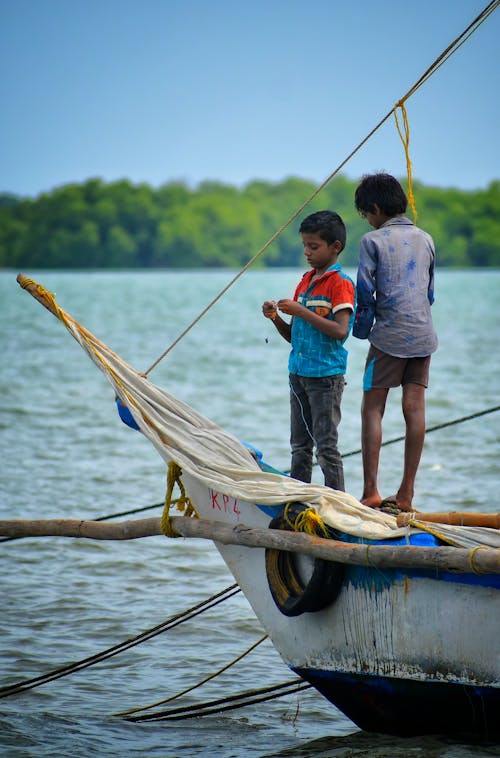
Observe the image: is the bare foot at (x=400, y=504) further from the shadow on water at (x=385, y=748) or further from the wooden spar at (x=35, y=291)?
the wooden spar at (x=35, y=291)

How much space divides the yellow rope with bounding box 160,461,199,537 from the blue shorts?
0.91 metres

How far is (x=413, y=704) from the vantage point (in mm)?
4781

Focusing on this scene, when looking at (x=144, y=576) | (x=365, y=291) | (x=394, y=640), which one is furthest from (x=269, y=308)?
(x=144, y=576)

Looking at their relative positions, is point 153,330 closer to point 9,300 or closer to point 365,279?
point 9,300

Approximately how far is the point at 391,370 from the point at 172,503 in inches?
44.7

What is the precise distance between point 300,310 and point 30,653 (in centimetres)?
312

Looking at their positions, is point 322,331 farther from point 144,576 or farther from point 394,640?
point 144,576

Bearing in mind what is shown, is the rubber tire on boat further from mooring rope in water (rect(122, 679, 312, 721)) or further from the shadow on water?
mooring rope in water (rect(122, 679, 312, 721))

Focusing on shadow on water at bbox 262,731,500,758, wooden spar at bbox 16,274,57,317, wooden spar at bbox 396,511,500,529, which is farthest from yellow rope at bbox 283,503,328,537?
wooden spar at bbox 16,274,57,317

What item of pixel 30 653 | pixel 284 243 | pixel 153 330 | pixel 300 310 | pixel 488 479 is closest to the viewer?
pixel 300 310

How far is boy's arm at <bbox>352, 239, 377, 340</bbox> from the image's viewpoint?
514 cm

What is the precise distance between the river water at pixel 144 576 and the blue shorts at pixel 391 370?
21.9 inches

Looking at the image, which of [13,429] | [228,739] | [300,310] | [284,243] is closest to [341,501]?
[300,310]

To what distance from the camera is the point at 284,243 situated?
98500mm
